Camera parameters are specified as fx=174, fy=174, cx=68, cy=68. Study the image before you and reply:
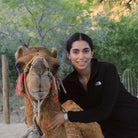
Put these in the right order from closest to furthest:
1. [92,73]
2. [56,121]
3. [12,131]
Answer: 1. [56,121]
2. [92,73]
3. [12,131]

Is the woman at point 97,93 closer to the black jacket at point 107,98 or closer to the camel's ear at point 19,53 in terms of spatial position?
the black jacket at point 107,98

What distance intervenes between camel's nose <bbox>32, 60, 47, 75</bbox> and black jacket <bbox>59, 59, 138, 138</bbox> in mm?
736

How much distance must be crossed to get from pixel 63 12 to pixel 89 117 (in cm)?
760

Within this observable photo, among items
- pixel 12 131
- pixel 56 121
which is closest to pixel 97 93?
pixel 56 121

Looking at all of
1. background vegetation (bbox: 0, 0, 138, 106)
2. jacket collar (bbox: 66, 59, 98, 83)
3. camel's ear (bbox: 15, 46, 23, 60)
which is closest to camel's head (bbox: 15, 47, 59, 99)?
camel's ear (bbox: 15, 46, 23, 60)

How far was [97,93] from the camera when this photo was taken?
216 centimetres

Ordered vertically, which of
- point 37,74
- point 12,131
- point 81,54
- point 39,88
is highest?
point 81,54

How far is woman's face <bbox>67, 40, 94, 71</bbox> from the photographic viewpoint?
206 centimetres

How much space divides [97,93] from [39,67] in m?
0.94

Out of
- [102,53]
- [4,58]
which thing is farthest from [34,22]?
[102,53]

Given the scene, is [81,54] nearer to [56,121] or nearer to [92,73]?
[92,73]

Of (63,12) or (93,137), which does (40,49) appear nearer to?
(93,137)

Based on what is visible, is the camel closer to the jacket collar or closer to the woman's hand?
the woman's hand

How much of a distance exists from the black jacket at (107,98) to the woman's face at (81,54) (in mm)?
171
